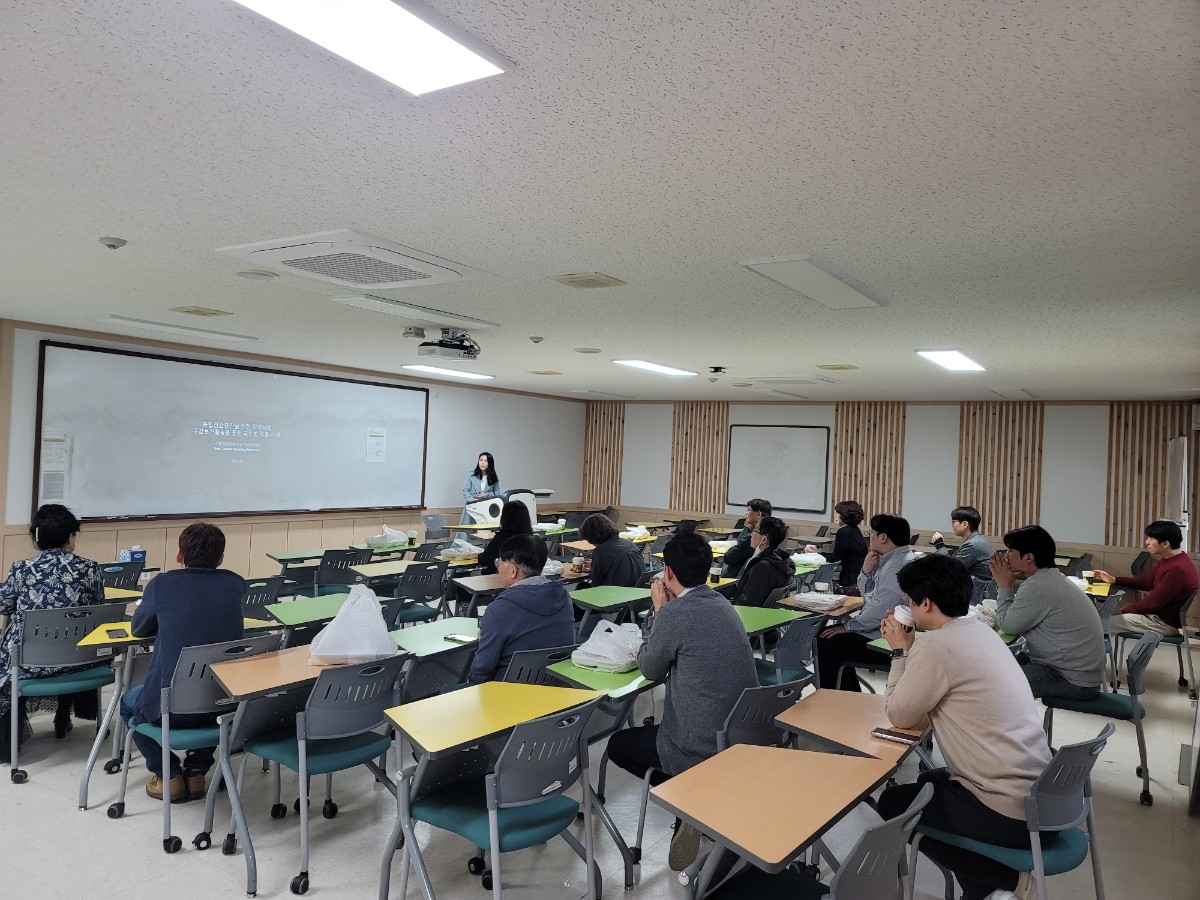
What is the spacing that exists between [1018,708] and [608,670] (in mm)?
1586

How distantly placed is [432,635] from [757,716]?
70.7 inches

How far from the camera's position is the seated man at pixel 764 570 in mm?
5344

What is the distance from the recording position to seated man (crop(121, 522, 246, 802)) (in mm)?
3496

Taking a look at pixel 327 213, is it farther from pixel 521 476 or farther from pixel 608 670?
pixel 521 476

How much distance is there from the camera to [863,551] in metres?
7.00

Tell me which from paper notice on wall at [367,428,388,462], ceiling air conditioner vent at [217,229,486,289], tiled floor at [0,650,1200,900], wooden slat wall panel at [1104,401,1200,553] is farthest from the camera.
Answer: paper notice on wall at [367,428,388,462]

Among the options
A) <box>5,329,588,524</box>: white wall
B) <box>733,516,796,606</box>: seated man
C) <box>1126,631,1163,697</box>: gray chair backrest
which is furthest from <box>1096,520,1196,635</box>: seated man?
<box>5,329,588,524</box>: white wall


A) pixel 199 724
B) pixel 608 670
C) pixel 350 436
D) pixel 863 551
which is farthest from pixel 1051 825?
pixel 350 436

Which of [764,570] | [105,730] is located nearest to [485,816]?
[105,730]

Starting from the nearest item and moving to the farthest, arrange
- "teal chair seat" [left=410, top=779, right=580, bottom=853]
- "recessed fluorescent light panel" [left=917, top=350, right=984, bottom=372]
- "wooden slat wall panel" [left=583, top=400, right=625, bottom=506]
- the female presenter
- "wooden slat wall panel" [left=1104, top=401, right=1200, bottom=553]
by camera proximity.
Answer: "teal chair seat" [left=410, top=779, right=580, bottom=853]
"recessed fluorescent light panel" [left=917, top=350, right=984, bottom=372]
"wooden slat wall panel" [left=1104, top=401, right=1200, bottom=553]
the female presenter
"wooden slat wall panel" [left=583, top=400, right=625, bottom=506]

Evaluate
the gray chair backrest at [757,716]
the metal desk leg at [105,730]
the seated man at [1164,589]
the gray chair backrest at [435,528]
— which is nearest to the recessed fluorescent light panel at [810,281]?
the gray chair backrest at [757,716]

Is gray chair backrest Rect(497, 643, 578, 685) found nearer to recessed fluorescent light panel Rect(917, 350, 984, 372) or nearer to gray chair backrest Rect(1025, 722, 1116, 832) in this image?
gray chair backrest Rect(1025, 722, 1116, 832)

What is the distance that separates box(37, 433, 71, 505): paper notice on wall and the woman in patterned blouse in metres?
3.91

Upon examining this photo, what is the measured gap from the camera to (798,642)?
177 inches
